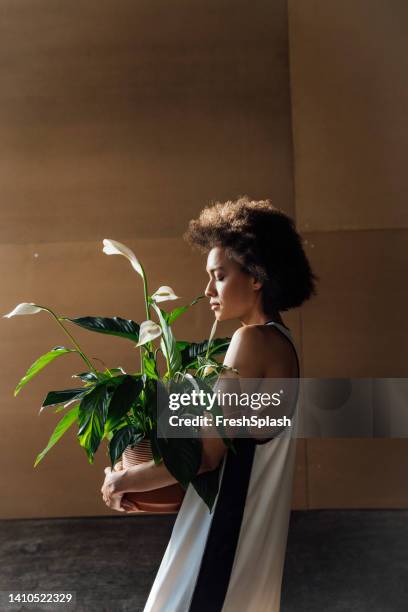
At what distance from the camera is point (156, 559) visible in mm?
2822

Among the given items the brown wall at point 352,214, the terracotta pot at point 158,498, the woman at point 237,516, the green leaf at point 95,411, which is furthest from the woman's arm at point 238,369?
the brown wall at point 352,214

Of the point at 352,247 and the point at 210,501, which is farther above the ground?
the point at 352,247

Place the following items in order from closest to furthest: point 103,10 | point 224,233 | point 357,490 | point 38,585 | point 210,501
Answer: point 210,501 < point 224,233 < point 38,585 < point 357,490 < point 103,10

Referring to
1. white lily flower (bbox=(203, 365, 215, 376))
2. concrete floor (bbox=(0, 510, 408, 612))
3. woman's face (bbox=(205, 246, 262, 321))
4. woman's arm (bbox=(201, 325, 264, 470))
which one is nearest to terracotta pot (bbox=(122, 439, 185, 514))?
woman's arm (bbox=(201, 325, 264, 470))

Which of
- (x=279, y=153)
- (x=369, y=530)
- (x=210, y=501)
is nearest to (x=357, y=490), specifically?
(x=369, y=530)

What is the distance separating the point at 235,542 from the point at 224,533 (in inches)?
1.2

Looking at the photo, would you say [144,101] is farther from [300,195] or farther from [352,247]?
[352,247]

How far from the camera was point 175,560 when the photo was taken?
4.58 feet

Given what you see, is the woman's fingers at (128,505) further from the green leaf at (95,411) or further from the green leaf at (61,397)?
the green leaf at (61,397)

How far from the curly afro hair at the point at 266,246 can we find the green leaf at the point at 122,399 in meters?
0.38

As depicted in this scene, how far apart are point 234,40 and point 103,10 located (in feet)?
2.14

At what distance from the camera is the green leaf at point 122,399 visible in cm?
137

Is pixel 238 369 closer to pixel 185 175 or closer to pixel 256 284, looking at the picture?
pixel 256 284

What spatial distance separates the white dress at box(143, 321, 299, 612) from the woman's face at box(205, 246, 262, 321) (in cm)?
33
